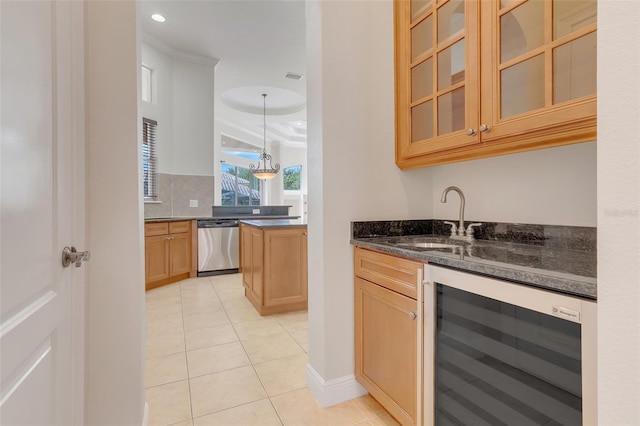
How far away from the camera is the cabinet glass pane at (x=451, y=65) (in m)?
1.52

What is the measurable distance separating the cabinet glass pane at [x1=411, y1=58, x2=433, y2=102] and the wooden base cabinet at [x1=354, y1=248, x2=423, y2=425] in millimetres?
958

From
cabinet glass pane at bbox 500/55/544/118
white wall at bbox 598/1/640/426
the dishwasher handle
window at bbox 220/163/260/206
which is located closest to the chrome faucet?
cabinet glass pane at bbox 500/55/544/118

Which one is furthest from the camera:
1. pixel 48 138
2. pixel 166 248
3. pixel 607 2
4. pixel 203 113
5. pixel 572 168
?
pixel 203 113

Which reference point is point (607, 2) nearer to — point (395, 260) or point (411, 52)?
point (395, 260)

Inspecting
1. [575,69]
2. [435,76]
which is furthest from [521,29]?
[435,76]

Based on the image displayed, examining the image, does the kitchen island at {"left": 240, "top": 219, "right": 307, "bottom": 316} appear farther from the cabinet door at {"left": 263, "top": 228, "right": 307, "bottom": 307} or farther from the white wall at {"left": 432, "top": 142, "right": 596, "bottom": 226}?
the white wall at {"left": 432, "top": 142, "right": 596, "bottom": 226}

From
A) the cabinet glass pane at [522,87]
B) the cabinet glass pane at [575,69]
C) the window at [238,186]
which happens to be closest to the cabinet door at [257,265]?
the cabinet glass pane at [522,87]

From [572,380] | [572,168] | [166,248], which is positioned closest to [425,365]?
[572,380]

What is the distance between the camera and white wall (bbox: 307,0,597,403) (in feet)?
5.63

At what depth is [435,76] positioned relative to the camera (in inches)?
64.8

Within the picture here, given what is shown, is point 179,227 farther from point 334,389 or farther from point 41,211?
point 41,211

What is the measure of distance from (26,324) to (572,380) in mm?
1429

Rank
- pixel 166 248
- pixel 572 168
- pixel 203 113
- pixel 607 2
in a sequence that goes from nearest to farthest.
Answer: pixel 607 2 → pixel 572 168 → pixel 166 248 → pixel 203 113

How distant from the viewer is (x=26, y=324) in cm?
75
